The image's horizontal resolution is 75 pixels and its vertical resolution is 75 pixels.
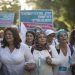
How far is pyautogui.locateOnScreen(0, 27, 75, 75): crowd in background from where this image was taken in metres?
7.52

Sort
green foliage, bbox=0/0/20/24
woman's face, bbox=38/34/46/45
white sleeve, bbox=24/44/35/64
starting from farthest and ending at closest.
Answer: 1. green foliage, bbox=0/0/20/24
2. woman's face, bbox=38/34/46/45
3. white sleeve, bbox=24/44/35/64

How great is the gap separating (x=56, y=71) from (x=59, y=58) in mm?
260

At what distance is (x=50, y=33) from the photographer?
962 cm

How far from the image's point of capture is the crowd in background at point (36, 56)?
7.52 metres

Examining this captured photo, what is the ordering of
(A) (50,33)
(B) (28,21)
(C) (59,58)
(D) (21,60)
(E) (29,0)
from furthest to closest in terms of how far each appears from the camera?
(E) (29,0)
(B) (28,21)
(A) (50,33)
(C) (59,58)
(D) (21,60)

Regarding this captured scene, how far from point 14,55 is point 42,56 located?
0.62m

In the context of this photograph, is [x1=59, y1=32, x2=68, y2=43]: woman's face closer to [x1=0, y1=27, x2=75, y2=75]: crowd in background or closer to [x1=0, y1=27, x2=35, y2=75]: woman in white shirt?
[x1=0, y1=27, x2=75, y2=75]: crowd in background

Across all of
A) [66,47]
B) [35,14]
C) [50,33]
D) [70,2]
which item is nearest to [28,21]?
[35,14]

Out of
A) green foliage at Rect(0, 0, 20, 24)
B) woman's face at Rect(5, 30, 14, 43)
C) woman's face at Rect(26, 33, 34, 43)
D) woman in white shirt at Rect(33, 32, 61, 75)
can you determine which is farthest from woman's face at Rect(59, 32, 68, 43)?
green foliage at Rect(0, 0, 20, 24)

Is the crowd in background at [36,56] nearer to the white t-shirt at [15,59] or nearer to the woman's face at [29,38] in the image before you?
the white t-shirt at [15,59]

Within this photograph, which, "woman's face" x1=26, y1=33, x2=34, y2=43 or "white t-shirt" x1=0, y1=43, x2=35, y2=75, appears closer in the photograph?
"white t-shirt" x1=0, y1=43, x2=35, y2=75

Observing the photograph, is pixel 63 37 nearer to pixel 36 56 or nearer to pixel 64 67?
pixel 64 67

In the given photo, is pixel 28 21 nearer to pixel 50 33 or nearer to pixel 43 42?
pixel 50 33

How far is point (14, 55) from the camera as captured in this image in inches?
295
